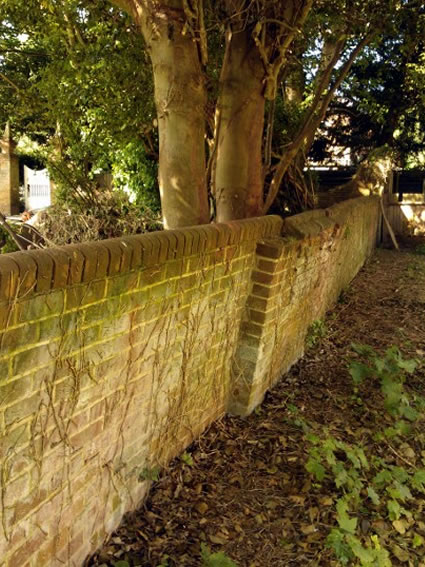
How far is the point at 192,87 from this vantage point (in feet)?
12.4

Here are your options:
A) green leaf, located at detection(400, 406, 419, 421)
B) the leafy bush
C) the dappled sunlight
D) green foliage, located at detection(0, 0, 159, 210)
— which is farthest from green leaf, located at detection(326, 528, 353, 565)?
the dappled sunlight

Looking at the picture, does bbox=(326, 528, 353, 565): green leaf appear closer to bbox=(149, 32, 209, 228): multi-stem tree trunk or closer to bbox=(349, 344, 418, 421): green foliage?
bbox=(349, 344, 418, 421): green foliage

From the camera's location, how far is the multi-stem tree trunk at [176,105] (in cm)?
369

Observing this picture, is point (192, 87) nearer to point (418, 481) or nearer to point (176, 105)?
point (176, 105)

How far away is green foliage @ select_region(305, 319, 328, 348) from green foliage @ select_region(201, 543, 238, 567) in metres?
3.07

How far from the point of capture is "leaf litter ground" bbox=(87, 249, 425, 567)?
2566mm

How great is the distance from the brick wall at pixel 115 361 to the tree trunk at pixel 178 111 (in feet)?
2.24

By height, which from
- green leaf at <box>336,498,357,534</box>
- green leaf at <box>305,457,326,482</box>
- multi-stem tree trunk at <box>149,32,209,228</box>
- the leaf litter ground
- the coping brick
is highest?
multi-stem tree trunk at <box>149,32,209,228</box>

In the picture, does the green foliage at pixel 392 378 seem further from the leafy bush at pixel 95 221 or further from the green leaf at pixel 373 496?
the leafy bush at pixel 95 221

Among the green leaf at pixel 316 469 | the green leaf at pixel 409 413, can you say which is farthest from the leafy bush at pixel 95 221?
the green leaf at pixel 316 469

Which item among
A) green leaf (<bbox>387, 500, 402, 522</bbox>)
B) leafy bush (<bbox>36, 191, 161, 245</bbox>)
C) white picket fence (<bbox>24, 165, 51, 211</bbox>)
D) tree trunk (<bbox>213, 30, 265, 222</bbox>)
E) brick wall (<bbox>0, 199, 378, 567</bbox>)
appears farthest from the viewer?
white picket fence (<bbox>24, 165, 51, 211</bbox>)

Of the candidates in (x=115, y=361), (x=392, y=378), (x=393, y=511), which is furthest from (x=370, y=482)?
(x=115, y=361)

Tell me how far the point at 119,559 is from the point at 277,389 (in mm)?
2217

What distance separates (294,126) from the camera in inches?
297
